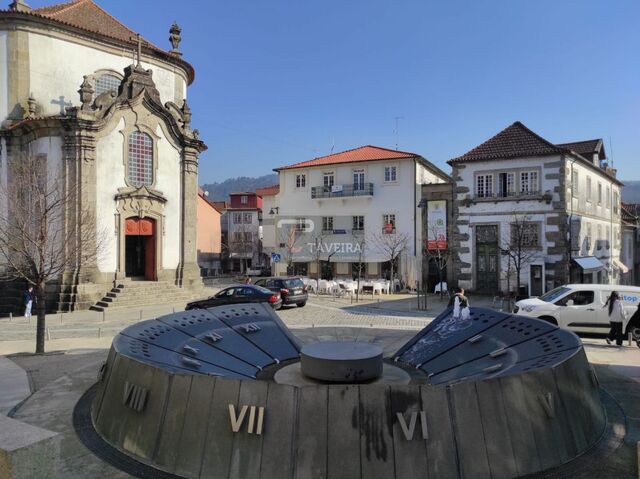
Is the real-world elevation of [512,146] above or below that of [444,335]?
above

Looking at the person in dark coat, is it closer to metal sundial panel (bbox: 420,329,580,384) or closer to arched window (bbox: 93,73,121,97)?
arched window (bbox: 93,73,121,97)

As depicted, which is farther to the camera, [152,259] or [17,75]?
[152,259]

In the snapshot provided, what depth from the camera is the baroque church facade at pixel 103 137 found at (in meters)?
25.8

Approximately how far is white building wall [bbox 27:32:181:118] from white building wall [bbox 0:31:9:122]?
52.7 inches

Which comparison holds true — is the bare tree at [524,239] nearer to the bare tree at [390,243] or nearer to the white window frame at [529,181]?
the white window frame at [529,181]

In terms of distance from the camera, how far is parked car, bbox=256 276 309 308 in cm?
2422

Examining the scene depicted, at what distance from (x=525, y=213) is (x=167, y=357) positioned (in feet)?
87.6

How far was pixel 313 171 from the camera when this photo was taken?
41.5 m

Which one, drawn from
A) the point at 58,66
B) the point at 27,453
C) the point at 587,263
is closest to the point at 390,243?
the point at 587,263

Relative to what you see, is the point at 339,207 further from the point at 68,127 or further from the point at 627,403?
the point at 627,403

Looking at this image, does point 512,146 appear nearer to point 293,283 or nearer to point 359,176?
point 359,176

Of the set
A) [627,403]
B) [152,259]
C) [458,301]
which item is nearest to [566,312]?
[458,301]

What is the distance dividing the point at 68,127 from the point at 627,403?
89.5ft

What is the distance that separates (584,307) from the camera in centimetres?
1569
